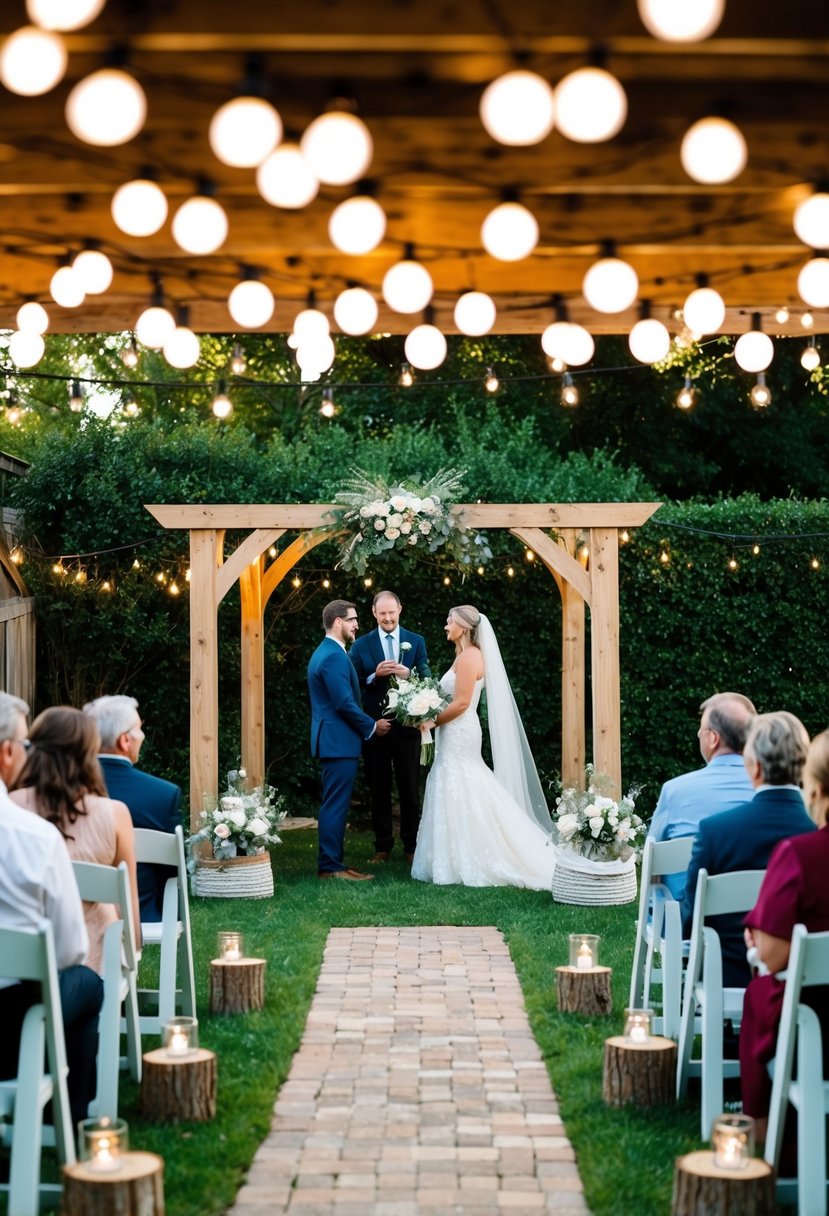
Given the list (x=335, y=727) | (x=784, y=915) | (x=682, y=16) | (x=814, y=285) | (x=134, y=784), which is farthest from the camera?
(x=335, y=727)

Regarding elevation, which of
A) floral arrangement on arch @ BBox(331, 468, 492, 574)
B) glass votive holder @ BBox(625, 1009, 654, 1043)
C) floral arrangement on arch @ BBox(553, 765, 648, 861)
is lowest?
glass votive holder @ BBox(625, 1009, 654, 1043)

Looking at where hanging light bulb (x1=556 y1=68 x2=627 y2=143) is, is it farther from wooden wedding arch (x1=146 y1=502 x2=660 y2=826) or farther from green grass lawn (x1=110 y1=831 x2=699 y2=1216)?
wooden wedding arch (x1=146 y1=502 x2=660 y2=826)

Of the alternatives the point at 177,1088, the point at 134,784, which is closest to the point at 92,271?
the point at 134,784

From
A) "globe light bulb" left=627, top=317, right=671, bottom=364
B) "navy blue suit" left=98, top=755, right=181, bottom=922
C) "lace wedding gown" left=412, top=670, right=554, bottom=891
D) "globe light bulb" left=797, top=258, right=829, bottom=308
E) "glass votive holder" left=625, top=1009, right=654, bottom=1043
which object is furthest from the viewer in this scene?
"lace wedding gown" left=412, top=670, right=554, bottom=891

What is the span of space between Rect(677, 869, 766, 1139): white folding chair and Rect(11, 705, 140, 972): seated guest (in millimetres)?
1873

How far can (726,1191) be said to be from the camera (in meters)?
3.36

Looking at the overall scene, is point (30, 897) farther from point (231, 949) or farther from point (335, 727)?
point (335, 727)

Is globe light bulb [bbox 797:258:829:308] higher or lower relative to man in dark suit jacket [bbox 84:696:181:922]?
higher

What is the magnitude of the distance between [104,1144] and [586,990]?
2.93 meters

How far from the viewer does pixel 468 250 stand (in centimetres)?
509

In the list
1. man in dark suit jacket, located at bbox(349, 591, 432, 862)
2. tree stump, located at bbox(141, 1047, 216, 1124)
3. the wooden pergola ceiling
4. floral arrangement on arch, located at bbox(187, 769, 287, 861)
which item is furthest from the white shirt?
man in dark suit jacket, located at bbox(349, 591, 432, 862)

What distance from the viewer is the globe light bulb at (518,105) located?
3006 millimetres

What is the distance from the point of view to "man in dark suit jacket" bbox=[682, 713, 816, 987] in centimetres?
443

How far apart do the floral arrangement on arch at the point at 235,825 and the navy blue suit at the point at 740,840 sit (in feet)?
14.2
